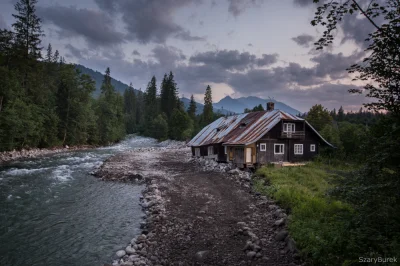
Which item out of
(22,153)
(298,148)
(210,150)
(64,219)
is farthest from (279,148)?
(22,153)

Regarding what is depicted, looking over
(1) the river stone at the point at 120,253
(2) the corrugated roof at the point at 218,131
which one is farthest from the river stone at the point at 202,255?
(2) the corrugated roof at the point at 218,131

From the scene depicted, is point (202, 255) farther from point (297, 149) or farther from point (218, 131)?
point (218, 131)

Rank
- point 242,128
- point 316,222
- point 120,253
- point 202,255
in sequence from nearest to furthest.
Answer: point 202,255 → point 316,222 → point 120,253 → point 242,128

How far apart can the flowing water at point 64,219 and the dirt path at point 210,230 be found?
1.13 meters

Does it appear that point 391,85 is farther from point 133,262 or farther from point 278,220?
point 133,262

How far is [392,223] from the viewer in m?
5.59

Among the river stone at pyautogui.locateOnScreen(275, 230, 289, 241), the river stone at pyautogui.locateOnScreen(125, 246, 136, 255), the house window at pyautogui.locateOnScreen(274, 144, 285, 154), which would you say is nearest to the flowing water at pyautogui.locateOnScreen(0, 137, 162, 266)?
the river stone at pyautogui.locateOnScreen(125, 246, 136, 255)

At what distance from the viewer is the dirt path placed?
7.97 meters

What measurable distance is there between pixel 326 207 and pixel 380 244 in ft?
15.2

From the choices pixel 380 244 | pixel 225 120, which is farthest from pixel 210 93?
pixel 380 244

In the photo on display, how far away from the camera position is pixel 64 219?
38.3 ft

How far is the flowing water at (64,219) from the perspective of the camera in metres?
8.58

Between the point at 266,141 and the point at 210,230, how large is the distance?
1696cm

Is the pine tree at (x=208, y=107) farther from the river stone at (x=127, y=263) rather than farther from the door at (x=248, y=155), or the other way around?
the river stone at (x=127, y=263)
